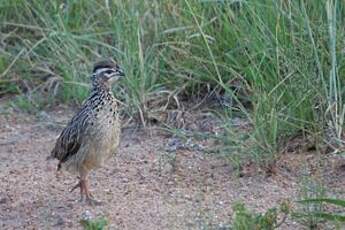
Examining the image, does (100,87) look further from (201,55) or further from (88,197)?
(201,55)

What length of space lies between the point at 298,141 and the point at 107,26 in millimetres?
2371

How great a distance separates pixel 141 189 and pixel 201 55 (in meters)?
1.60

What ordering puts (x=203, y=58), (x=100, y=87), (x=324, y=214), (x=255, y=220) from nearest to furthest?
1. (x=255, y=220)
2. (x=324, y=214)
3. (x=100, y=87)
4. (x=203, y=58)

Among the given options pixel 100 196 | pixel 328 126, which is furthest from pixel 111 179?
pixel 328 126

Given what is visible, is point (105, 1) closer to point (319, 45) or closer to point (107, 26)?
point (107, 26)

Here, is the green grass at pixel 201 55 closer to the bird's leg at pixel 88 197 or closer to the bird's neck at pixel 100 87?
the bird's neck at pixel 100 87

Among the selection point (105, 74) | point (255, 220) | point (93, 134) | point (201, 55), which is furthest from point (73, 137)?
point (201, 55)

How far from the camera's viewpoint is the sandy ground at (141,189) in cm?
699

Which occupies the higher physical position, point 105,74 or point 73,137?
point 105,74

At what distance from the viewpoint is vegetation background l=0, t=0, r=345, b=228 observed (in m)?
7.61

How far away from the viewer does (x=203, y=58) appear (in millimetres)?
8633

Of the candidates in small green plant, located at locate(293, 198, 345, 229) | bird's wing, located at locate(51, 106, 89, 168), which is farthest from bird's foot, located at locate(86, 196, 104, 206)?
small green plant, located at locate(293, 198, 345, 229)

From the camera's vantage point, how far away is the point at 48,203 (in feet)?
24.3

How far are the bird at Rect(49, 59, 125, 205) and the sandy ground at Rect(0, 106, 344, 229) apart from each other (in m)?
0.23
